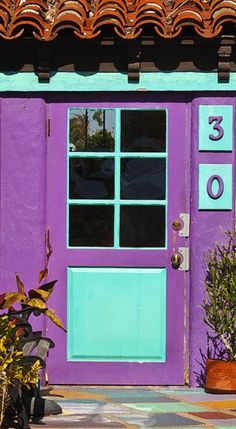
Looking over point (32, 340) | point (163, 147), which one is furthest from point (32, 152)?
point (32, 340)

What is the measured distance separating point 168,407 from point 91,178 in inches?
81.4

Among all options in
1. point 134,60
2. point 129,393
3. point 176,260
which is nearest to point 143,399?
point 129,393

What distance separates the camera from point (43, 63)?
25.5 ft

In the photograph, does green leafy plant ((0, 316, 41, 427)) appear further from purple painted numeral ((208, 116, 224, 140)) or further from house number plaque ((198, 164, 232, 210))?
purple painted numeral ((208, 116, 224, 140))

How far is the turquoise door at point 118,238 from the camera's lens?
778 cm

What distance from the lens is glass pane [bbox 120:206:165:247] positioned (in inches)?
309

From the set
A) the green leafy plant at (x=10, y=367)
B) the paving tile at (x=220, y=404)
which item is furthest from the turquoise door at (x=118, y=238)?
the green leafy plant at (x=10, y=367)

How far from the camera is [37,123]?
7859 millimetres

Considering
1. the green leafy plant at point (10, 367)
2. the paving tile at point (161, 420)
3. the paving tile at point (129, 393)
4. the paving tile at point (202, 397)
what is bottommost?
the paving tile at point (129, 393)

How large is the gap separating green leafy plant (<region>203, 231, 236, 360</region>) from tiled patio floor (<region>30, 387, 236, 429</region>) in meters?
0.43

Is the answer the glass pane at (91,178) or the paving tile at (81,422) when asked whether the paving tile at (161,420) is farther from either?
the glass pane at (91,178)

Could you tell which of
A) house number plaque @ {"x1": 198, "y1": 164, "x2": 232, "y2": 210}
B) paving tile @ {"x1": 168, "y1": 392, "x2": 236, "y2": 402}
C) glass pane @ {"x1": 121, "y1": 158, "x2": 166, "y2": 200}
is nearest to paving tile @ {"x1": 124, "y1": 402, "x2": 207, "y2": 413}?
paving tile @ {"x1": 168, "y1": 392, "x2": 236, "y2": 402}

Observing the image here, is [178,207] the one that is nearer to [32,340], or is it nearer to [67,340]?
[67,340]

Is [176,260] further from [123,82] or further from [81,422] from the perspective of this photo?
[81,422]
